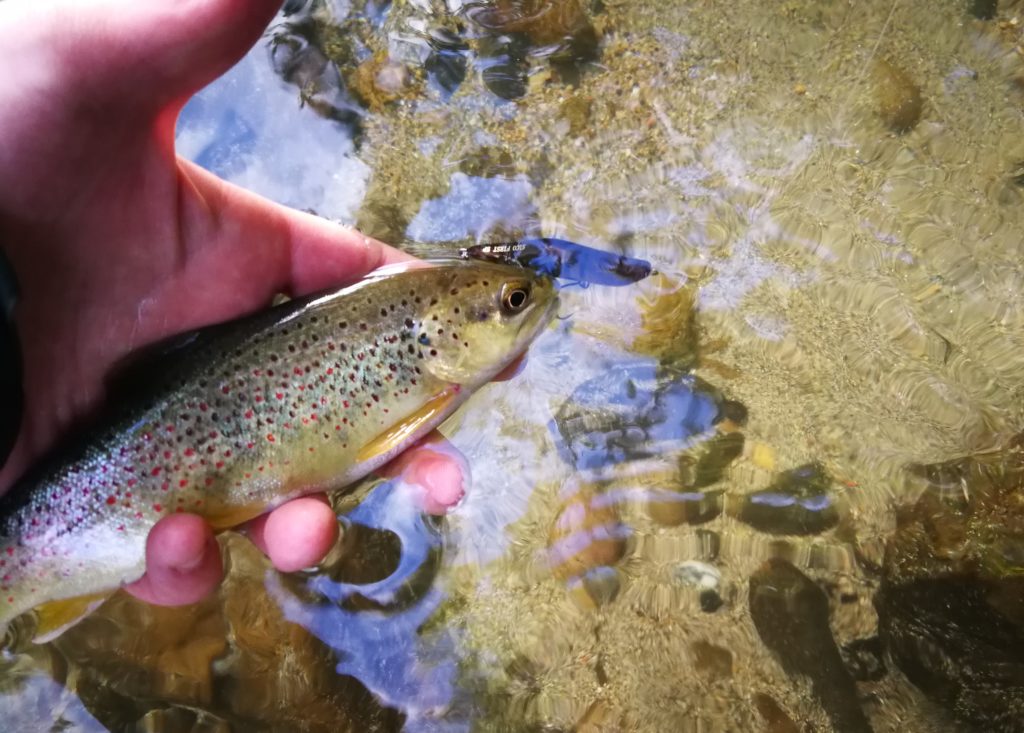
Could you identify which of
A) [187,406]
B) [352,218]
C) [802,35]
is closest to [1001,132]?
[802,35]

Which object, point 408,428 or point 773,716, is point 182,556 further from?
point 773,716

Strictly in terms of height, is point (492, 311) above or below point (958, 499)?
above

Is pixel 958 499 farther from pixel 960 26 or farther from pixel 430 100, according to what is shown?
pixel 430 100

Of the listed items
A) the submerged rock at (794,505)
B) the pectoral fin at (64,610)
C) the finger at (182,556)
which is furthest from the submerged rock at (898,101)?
the pectoral fin at (64,610)

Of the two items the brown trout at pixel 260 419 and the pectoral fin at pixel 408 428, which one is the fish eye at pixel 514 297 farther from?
the pectoral fin at pixel 408 428

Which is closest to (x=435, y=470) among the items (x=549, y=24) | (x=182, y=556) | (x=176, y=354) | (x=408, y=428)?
(x=408, y=428)

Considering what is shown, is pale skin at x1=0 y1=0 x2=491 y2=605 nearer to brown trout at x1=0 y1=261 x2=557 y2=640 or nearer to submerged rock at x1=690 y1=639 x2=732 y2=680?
brown trout at x1=0 y1=261 x2=557 y2=640

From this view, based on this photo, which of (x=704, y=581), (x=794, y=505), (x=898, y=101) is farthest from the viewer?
(x=898, y=101)
